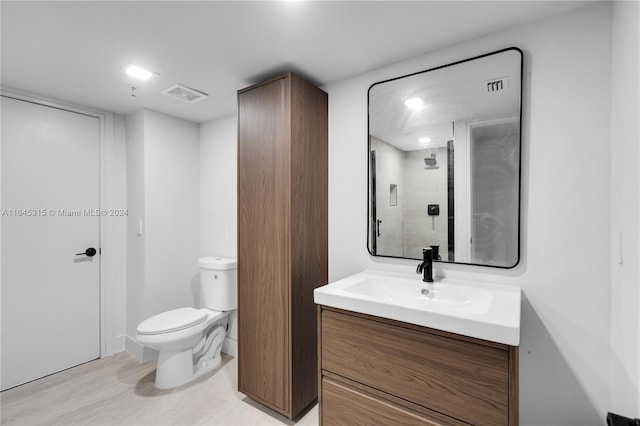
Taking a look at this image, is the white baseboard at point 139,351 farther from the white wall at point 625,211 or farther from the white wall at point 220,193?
the white wall at point 625,211

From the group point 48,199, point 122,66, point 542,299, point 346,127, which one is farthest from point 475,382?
point 48,199

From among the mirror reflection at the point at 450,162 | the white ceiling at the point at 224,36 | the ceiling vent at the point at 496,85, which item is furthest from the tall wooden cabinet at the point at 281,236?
the ceiling vent at the point at 496,85

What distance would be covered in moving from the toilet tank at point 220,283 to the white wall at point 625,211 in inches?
92.2

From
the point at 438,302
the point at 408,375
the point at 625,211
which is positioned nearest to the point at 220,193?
the point at 438,302

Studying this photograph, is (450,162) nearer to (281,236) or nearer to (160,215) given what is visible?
(281,236)

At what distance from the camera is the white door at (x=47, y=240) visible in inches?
87.2

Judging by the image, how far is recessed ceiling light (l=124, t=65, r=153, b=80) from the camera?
6.21 ft

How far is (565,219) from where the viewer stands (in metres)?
1.38

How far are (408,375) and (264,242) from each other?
44.3 inches

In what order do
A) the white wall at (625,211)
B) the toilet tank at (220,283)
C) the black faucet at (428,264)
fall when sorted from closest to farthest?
the white wall at (625,211) → the black faucet at (428,264) → the toilet tank at (220,283)

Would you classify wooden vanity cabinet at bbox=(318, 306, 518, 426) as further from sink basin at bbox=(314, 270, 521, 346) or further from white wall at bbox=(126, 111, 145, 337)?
white wall at bbox=(126, 111, 145, 337)

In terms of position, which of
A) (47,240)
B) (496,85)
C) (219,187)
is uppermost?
(496,85)

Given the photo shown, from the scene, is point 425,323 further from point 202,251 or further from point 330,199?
point 202,251

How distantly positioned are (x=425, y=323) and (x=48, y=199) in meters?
2.91
